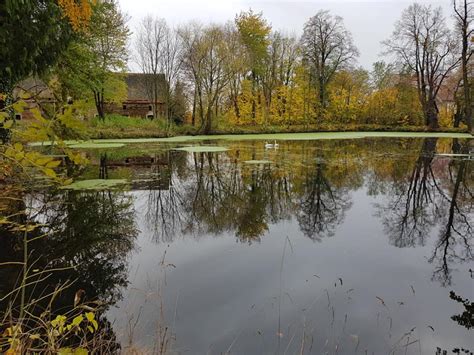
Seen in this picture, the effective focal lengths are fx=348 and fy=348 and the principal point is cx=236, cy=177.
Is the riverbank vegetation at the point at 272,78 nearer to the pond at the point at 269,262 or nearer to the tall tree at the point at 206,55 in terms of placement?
the tall tree at the point at 206,55

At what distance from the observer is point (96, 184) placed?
30.5 feet

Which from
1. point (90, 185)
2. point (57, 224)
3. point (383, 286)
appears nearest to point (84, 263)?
point (57, 224)

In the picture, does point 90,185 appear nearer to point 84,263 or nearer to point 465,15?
point 84,263

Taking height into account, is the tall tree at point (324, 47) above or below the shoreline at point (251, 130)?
above

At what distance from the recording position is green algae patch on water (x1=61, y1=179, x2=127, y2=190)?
29.1 feet

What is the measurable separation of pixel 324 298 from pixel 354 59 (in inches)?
1562

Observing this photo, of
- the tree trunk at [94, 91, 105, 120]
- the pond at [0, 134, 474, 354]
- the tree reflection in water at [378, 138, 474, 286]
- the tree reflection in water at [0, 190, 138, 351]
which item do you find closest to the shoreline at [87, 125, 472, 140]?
the tree trunk at [94, 91, 105, 120]

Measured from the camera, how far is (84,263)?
4.51 m

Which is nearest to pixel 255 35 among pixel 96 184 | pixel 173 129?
pixel 173 129

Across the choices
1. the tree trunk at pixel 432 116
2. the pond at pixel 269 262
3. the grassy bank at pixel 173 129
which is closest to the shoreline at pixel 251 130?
the grassy bank at pixel 173 129

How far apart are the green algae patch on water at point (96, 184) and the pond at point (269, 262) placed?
119 mm

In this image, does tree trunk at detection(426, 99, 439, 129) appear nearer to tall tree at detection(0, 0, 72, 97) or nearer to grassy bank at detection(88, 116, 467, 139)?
grassy bank at detection(88, 116, 467, 139)

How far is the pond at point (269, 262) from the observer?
3115mm

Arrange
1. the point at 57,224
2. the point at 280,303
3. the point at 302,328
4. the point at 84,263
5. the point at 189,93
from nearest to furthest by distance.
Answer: the point at 302,328
the point at 280,303
the point at 84,263
the point at 57,224
the point at 189,93
